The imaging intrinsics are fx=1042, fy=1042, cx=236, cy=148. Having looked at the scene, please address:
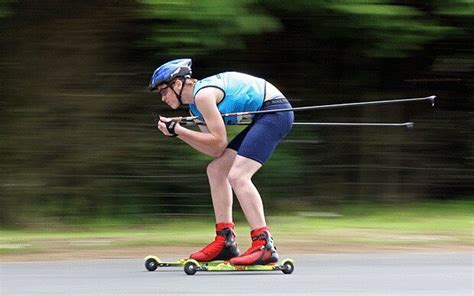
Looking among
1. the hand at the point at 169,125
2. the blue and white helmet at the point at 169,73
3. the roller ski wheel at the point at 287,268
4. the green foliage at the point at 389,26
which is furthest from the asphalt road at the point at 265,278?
the green foliage at the point at 389,26

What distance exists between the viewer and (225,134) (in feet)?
23.3

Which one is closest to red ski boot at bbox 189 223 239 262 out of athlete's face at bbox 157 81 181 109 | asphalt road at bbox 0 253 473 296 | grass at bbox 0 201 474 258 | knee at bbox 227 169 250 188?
asphalt road at bbox 0 253 473 296

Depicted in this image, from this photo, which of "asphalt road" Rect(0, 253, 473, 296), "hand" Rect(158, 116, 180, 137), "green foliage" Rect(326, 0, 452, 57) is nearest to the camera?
"asphalt road" Rect(0, 253, 473, 296)

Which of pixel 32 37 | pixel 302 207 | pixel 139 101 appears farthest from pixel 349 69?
pixel 32 37

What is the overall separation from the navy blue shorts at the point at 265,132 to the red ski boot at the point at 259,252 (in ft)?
1.68

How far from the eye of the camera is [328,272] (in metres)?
7.46

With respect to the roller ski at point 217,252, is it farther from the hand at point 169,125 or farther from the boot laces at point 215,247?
the hand at point 169,125

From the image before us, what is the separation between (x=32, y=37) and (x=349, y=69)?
3722mm

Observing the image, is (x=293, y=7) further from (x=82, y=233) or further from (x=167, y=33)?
(x=82, y=233)

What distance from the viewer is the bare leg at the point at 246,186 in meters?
7.20

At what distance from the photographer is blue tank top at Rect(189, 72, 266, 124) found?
23.8ft

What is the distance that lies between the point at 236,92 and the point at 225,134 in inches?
13.9

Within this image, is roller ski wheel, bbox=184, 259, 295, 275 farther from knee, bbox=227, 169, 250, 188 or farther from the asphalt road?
knee, bbox=227, 169, 250, 188

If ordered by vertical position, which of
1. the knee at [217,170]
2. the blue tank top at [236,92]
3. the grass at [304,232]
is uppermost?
the blue tank top at [236,92]
